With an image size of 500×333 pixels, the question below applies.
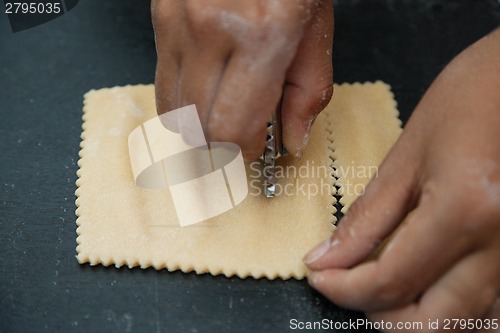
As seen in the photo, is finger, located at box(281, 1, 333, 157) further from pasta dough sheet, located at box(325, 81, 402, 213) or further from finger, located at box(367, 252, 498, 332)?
finger, located at box(367, 252, 498, 332)

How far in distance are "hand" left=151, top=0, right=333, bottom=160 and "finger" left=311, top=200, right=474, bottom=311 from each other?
30 cm

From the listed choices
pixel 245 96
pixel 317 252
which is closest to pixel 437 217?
pixel 317 252

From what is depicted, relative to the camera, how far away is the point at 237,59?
989 mm

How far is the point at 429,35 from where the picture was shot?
5.18 ft

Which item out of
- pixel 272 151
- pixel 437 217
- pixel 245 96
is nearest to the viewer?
pixel 437 217

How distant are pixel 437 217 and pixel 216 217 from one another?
0.45 m

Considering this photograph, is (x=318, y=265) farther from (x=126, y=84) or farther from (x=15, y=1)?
(x=15, y=1)

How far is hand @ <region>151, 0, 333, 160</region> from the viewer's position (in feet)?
3.24

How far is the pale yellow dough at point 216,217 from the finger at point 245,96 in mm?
203

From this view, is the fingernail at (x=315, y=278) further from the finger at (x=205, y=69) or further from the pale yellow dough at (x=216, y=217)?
the finger at (x=205, y=69)

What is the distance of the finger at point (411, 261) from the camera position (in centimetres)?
83

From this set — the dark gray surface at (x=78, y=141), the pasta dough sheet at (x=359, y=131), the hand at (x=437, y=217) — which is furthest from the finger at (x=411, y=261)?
the pasta dough sheet at (x=359, y=131)

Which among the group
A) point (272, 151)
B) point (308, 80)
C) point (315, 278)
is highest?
point (308, 80)

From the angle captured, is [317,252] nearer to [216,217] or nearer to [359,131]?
[216,217]
